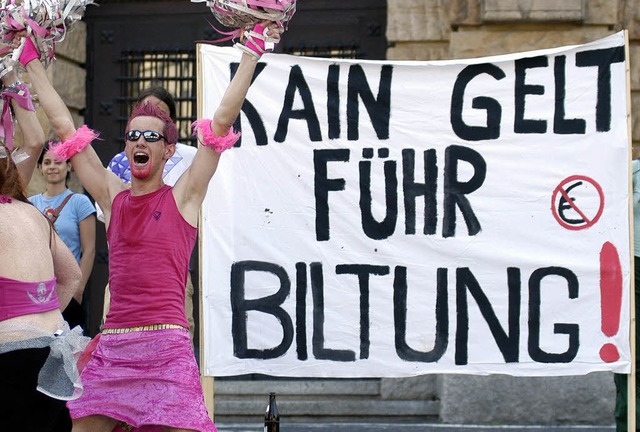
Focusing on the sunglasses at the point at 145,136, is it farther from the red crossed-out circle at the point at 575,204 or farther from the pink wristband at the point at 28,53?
the red crossed-out circle at the point at 575,204

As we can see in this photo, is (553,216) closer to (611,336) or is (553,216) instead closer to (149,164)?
(611,336)

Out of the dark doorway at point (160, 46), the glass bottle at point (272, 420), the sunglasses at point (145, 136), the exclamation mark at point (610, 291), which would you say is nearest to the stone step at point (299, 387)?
the dark doorway at point (160, 46)

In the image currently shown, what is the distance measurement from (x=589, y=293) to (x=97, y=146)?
462cm

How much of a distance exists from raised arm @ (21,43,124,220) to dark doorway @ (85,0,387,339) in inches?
179

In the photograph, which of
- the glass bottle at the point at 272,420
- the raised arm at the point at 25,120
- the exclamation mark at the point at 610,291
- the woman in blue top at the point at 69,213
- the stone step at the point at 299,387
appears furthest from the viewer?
the stone step at the point at 299,387

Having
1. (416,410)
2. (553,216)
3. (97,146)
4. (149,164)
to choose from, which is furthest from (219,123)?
(97,146)

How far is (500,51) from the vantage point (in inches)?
353

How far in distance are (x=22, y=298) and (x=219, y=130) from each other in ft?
3.32

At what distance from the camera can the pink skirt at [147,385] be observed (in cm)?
483

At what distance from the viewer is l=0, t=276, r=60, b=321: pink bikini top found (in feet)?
14.9

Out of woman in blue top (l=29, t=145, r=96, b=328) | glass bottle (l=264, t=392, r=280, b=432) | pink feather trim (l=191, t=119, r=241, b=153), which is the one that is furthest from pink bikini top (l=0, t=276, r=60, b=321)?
woman in blue top (l=29, t=145, r=96, b=328)

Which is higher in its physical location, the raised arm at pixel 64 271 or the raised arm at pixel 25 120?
the raised arm at pixel 25 120

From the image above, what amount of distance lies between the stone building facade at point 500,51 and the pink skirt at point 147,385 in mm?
4138

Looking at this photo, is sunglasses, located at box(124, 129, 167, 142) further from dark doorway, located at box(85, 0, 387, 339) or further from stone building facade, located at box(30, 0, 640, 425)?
dark doorway, located at box(85, 0, 387, 339)
